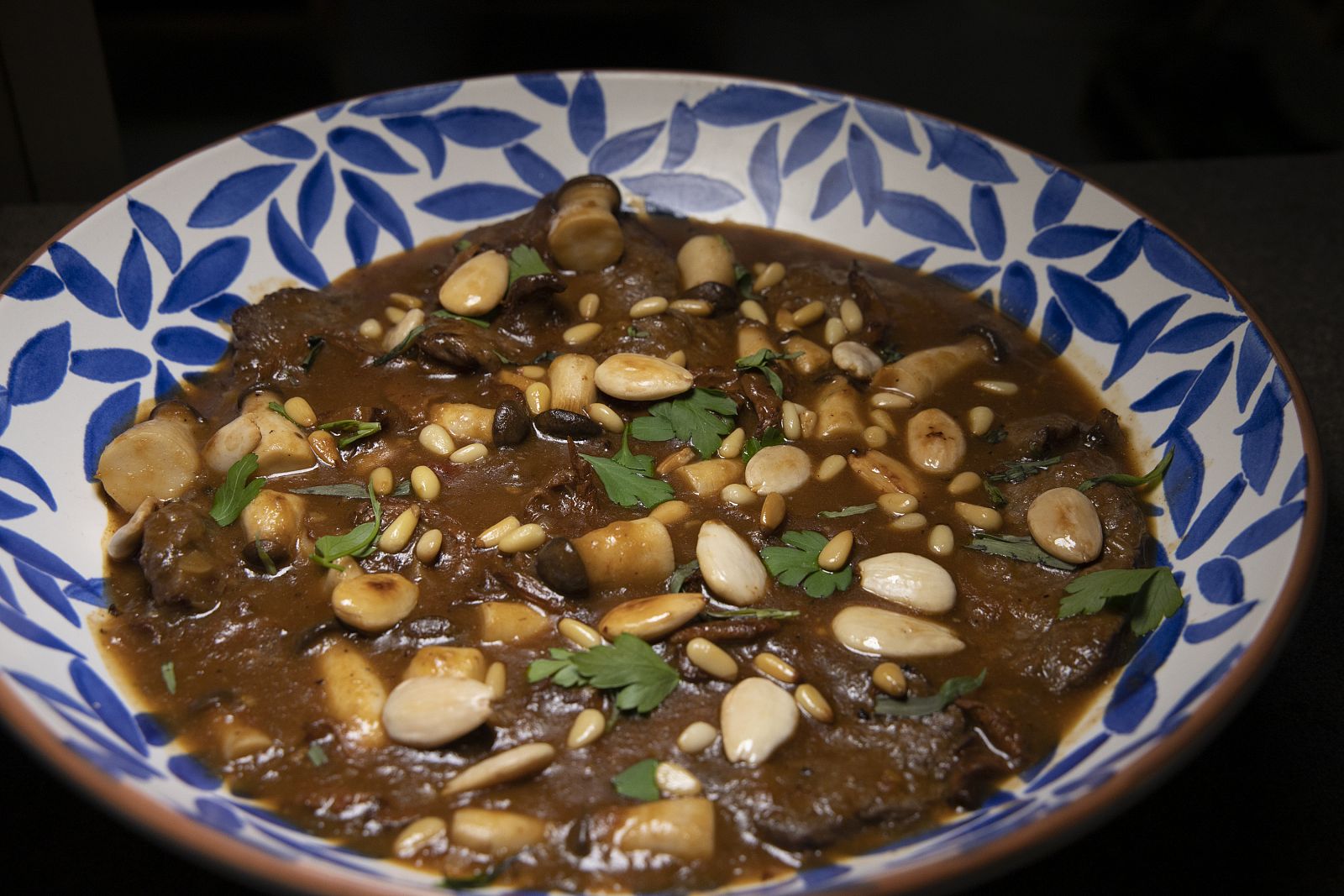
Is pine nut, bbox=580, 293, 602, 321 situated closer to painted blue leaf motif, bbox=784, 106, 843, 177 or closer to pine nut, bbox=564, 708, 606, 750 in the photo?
painted blue leaf motif, bbox=784, 106, 843, 177

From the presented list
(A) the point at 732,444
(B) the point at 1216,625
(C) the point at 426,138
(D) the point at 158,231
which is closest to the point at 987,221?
(A) the point at 732,444

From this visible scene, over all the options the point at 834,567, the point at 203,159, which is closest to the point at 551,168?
the point at 203,159

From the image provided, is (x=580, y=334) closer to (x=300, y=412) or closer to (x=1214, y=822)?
(x=300, y=412)

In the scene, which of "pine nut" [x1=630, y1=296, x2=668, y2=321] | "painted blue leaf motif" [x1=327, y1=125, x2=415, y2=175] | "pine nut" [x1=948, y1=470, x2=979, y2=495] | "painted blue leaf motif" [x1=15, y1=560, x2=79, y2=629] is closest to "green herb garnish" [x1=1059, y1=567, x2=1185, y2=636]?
"pine nut" [x1=948, y1=470, x2=979, y2=495]

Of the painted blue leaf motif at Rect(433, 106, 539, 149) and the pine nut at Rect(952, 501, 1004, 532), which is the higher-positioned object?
the painted blue leaf motif at Rect(433, 106, 539, 149)

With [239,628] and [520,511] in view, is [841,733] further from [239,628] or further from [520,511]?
[239,628]

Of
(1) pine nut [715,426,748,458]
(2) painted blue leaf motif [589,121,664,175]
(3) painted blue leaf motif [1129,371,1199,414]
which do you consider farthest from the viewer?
(2) painted blue leaf motif [589,121,664,175]

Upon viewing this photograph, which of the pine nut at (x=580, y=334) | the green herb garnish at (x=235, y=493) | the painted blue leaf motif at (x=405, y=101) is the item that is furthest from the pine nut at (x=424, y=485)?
the painted blue leaf motif at (x=405, y=101)

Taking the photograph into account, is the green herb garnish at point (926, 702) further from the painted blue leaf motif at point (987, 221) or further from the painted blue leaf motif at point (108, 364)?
the painted blue leaf motif at point (108, 364)
